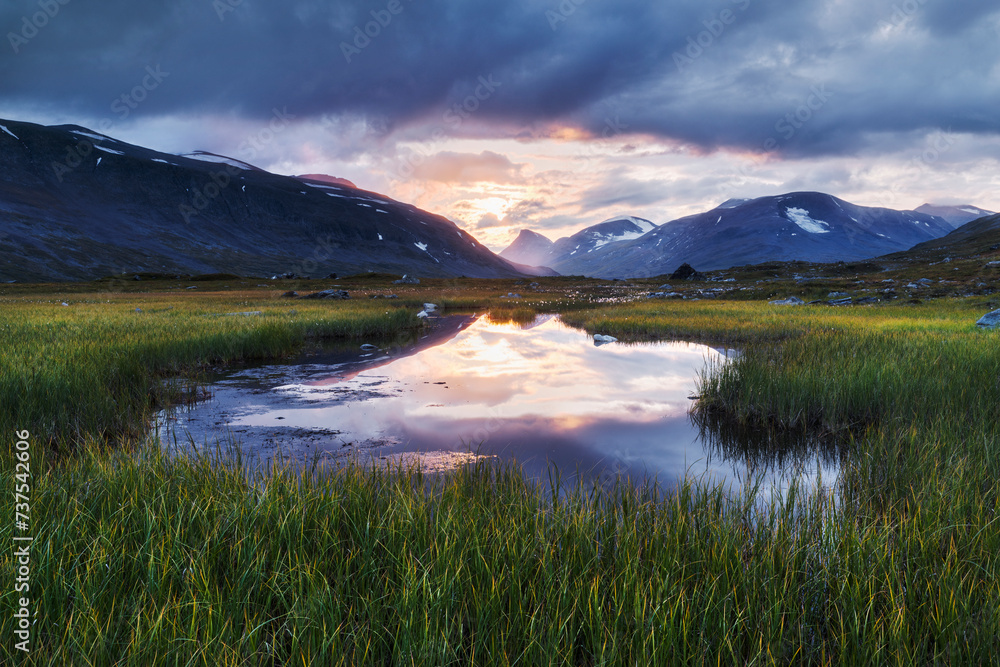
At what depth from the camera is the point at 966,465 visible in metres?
4.79

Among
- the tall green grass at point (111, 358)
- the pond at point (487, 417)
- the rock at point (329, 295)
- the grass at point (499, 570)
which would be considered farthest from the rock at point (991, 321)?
the rock at point (329, 295)

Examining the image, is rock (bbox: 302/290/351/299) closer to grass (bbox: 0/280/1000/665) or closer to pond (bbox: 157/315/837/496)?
pond (bbox: 157/315/837/496)

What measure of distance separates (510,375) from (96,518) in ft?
35.6

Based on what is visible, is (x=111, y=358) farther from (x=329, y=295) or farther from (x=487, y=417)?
(x=329, y=295)

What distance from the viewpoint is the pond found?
714cm

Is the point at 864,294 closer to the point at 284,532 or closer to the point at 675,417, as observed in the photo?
the point at 675,417

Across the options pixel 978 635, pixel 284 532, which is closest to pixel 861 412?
pixel 978 635

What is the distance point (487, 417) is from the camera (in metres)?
9.88

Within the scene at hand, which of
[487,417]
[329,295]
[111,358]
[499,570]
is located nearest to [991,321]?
[487,417]

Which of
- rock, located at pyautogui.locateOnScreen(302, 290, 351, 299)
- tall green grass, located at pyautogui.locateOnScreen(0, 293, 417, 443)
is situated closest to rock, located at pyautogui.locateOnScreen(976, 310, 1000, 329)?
tall green grass, located at pyautogui.locateOnScreen(0, 293, 417, 443)

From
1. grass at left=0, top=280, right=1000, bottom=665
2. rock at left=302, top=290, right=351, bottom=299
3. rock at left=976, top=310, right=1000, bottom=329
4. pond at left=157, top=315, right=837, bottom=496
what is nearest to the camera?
grass at left=0, top=280, right=1000, bottom=665

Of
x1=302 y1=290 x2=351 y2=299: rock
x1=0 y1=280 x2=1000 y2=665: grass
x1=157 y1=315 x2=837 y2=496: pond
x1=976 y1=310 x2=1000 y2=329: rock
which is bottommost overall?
x1=157 y1=315 x2=837 y2=496: pond

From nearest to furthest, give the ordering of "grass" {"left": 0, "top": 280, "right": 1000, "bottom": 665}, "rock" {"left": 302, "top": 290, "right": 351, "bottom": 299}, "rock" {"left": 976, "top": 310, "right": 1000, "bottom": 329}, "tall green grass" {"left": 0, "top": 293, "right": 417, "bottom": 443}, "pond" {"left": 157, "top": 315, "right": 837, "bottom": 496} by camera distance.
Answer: "grass" {"left": 0, "top": 280, "right": 1000, "bottom": 665}, "pond" {"left": 157, "top": 315, "right": 837, "bottom": 496}, "tall green grass" {"left": 0, "top": 293, "right": 417, "bottom": 443}, "rock" {"left": 976, "top": 310, "right": 1000, "bottom": 329}, "rock" {"left": 302, "top": 290, "right": 351, "bottom": 299}

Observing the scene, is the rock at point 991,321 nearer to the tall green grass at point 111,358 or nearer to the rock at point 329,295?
the tall green grass at point 111,358
